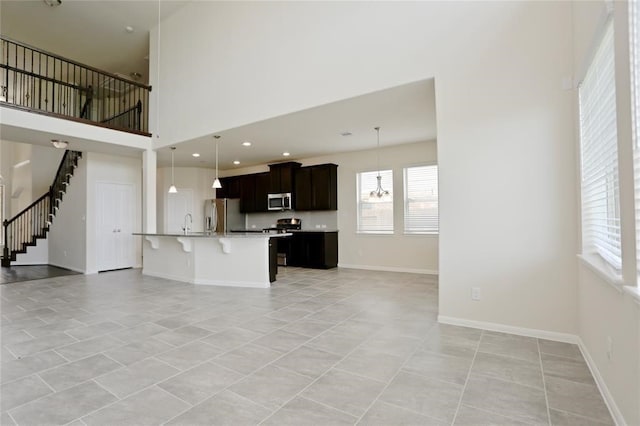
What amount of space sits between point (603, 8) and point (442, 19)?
1743mm

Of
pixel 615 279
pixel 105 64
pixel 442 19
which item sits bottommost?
pixel 615 279

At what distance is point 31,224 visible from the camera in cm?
860

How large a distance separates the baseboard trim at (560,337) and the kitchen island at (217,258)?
2989mm

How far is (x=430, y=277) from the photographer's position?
19.9ft

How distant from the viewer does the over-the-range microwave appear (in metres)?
7.88

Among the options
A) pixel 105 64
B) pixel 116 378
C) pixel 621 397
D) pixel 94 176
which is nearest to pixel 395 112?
pixel 621 397

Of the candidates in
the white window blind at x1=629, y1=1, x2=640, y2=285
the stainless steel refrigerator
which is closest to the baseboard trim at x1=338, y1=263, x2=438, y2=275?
the stainless steel refrigerator

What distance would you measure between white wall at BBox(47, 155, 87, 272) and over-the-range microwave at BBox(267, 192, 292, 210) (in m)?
4.02

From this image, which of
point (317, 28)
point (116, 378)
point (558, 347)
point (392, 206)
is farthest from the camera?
point (392, 206)

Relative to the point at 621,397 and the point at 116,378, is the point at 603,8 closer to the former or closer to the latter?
the point at 621,397

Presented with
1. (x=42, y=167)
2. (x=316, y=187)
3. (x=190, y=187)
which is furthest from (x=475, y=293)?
(x=42, y=167)

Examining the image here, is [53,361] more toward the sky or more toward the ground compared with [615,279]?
more toward the ground

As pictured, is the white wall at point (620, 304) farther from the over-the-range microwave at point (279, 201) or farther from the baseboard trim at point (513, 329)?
the over-the-range microwave at point (279, 201)

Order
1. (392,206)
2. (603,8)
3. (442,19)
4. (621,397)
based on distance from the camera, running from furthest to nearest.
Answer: (392,206), (442,19), (603,8), (621,397)
